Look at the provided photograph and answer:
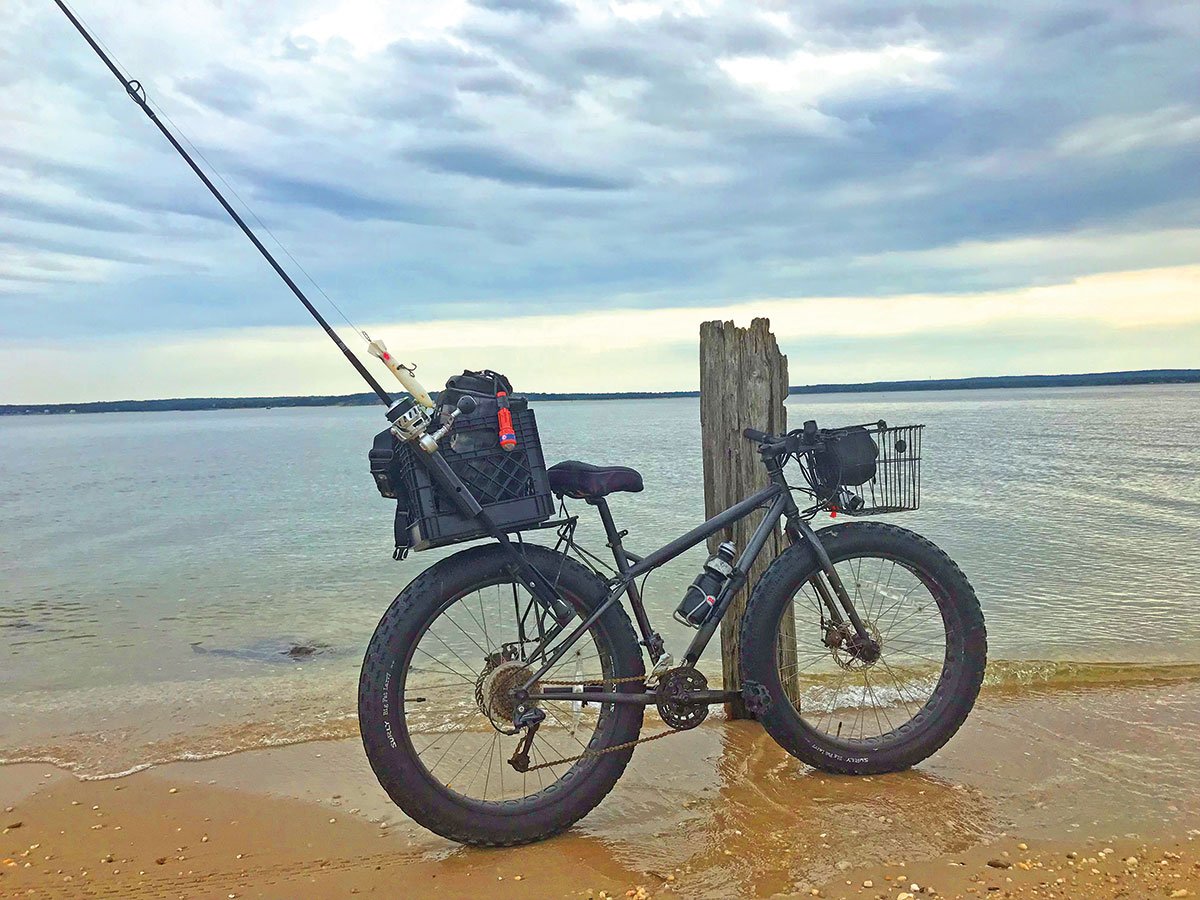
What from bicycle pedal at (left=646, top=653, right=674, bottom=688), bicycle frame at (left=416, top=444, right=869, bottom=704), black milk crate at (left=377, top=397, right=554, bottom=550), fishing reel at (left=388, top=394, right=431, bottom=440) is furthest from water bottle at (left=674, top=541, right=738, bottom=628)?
fishing reel at (left=388, top=394, right=431, bottom=440)

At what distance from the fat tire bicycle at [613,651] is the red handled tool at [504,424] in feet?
0.90

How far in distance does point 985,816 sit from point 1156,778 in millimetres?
1066

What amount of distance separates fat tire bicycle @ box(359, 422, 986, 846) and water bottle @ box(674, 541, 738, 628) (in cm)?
3

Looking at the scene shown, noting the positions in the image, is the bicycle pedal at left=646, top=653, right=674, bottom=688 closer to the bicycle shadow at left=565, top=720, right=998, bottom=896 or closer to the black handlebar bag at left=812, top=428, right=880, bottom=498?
the bicycle shadow at left=565, top=720, right=998, bottom=896

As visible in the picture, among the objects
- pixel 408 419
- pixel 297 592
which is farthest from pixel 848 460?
pixel 297 592

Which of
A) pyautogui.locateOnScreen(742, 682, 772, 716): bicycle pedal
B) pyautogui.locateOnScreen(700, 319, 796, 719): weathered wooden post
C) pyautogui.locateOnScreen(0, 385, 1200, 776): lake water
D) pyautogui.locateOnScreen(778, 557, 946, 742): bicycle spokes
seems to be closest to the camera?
pyautogui.locateOnScreen(742, 682, 772, 716): bicycle pedal

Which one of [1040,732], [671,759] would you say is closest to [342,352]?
[671,759]

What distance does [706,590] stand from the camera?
429cm

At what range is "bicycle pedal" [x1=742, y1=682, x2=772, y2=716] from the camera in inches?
167

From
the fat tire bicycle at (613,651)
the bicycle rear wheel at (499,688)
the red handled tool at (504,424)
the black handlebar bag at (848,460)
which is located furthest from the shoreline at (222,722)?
the red handled tool at (504,424)

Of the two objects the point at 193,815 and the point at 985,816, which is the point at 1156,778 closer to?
the point at 985,816

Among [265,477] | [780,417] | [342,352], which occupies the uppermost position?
[342,352]

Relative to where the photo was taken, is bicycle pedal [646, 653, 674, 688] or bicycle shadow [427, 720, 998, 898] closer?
bicycle shadow [427, 720, 998, 898]

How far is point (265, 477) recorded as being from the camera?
1234 inches
